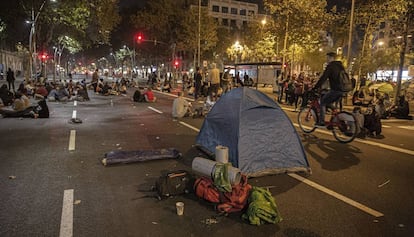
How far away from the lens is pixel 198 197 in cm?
482

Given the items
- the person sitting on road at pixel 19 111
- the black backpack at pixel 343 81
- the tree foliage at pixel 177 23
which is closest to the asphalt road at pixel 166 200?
the black backpack at pixel 343 81

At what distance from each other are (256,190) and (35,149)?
5637mm

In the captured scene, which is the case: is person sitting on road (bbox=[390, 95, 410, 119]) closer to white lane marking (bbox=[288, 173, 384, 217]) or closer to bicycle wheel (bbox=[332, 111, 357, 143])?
bicycle wheel (bbox=[332, 111, 357, 143])

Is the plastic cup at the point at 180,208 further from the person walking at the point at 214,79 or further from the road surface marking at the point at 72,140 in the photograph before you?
the person walking at the point at 214,79

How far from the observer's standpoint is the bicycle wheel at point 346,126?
841cm

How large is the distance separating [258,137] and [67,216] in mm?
3264

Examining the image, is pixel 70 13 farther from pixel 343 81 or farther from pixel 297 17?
pixel 343 81

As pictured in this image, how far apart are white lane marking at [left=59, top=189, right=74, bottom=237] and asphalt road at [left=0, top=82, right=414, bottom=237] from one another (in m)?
0.01

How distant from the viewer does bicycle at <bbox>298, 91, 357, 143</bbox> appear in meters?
8.47

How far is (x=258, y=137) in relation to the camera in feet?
19.3

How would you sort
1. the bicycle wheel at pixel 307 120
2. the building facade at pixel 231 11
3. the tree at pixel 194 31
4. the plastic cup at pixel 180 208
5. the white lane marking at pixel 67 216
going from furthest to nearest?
the building facade at pixel 231 11 → the tree at pixel 194 31 → the bicycle wheel at pixel 307 120 → the plastic cup at pixel 180 208 → the white lane marking at pixel 67 216

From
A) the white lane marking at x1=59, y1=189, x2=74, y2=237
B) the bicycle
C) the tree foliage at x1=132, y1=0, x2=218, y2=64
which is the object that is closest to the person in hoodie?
the bicycle

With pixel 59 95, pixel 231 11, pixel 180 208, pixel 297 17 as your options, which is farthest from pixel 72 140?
pixel 231 11

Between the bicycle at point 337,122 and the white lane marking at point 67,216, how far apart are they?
660cm
